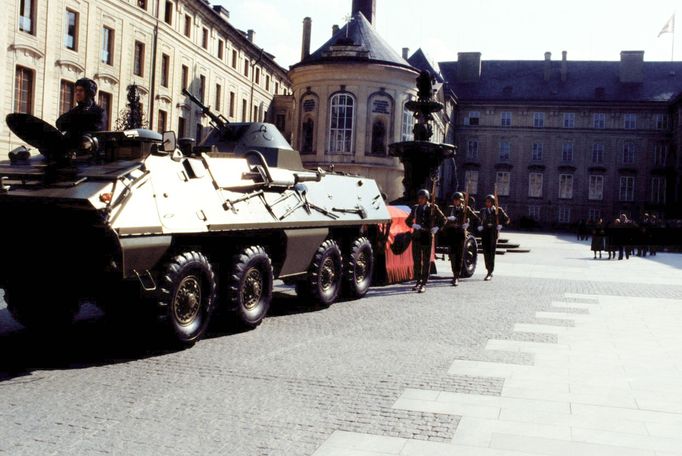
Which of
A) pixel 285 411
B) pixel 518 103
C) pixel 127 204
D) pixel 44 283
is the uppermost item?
pixel 518 103

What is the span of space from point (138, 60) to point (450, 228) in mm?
30097

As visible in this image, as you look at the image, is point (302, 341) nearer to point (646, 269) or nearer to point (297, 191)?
point (297, 191)

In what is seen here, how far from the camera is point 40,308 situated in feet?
26.4

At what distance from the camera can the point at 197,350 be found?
7586mm

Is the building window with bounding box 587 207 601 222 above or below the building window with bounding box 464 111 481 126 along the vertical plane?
below

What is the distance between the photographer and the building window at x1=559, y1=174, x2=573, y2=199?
246ft

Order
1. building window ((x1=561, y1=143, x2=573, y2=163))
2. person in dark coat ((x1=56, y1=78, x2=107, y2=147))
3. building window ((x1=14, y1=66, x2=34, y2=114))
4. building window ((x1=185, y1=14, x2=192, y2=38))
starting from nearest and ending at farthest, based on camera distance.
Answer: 1. person in dark coat ((x1=56, y1=78, x2=107, y2=147))
2. building window ((x1=14, y1=66, x2=34, y2=114))
3. building window ((x1=185, y1=14, x2=192, y2=38))
4. building window ((x1=561, y1=143, x2=573, y2=163))

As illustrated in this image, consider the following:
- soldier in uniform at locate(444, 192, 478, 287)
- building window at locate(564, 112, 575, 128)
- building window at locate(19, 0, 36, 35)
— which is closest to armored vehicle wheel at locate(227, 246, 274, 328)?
soldier in uniform at locate(444, 192, 478, 287)

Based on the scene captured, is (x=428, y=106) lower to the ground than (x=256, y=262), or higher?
higher

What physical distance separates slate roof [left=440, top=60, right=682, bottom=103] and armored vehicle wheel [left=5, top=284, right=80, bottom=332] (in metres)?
72.2

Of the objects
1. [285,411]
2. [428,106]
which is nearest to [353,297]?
[285,411]

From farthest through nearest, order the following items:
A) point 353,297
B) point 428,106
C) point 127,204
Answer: point 428,106 < point 353,297 < point 127,204

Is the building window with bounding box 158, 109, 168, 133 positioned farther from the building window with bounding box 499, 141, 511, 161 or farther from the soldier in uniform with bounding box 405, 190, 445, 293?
the building window with bounding box 499, 141, 511, 161

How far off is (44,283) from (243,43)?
52.8 m
